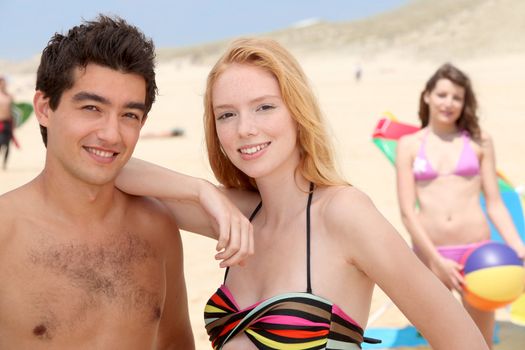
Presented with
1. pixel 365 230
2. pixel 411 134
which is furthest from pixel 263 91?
pixel 411 134

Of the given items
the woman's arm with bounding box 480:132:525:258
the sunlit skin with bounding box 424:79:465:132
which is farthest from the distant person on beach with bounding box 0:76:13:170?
the woman's arm with bounding box 480:132:525:258

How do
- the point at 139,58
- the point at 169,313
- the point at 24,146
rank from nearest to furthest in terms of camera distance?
1. the point at 139,58
2. the point at 169,313
3. the point at 24,146

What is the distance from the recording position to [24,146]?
1895 cm

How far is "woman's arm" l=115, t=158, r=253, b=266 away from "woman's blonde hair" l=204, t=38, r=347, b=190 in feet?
0.95

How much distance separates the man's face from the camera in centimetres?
218

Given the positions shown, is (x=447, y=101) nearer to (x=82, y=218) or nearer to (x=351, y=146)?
(x=82, y=218)

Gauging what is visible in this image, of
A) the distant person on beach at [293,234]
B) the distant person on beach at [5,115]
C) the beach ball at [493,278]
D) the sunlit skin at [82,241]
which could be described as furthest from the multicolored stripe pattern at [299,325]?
the distant person on beach at [5,115]

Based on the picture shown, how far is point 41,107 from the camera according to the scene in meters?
2.30

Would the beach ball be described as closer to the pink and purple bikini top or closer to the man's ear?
the pink and purple bikini top

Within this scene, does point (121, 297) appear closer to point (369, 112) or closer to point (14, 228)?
point (14, 228)

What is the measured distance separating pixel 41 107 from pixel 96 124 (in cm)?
25

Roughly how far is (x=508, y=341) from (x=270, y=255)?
3.70m

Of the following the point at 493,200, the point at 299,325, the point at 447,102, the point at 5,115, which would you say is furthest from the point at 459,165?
the point at 5,115

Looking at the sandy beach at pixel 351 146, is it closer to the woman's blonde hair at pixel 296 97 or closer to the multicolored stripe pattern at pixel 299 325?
the woman's blonde hair at pixel 296 97
